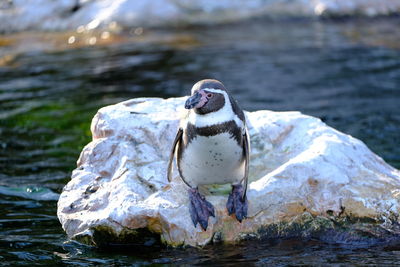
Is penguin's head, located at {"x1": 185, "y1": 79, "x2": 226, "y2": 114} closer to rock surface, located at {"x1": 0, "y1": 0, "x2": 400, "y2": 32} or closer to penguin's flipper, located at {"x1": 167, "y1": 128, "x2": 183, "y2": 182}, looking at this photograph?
penguin's flipper, located at {"x1": 167, "y1": 128, "x2": 183, "y2": 182}

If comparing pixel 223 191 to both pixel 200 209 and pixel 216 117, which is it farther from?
pixel 216 117

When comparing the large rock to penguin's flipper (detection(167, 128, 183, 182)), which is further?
penguin's flipper (detection(167, 128, 183, 182))

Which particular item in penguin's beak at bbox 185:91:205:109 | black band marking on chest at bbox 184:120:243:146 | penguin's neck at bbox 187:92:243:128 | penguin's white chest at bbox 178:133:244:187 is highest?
penguin's beak at bbox 185:91:205:109

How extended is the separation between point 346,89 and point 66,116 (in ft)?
14.7

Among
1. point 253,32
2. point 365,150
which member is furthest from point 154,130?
point 253,32

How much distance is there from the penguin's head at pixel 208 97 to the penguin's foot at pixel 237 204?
0.79 meters

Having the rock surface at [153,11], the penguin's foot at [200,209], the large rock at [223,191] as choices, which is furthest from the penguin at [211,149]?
the rock surface at [153,11]

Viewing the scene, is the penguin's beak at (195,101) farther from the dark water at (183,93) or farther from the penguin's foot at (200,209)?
the dark water at (183,93)

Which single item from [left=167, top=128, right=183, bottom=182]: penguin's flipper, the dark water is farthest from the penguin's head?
the dark water

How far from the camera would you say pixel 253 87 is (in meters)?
11.4

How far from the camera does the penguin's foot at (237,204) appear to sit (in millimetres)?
5512

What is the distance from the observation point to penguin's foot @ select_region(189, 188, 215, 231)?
5.45 metres

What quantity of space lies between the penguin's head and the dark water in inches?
44.7

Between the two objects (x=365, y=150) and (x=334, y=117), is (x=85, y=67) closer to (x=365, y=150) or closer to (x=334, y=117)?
(x=334, y=117)
